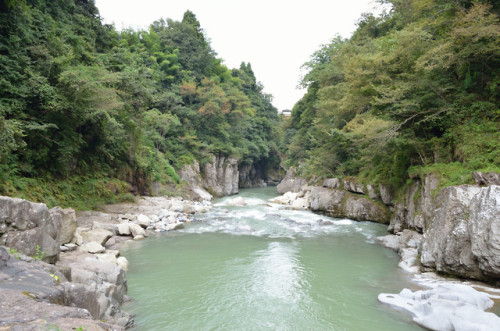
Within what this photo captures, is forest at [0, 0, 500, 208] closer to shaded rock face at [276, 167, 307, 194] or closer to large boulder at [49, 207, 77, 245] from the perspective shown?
large boulder at [49, 207, 77, 245]

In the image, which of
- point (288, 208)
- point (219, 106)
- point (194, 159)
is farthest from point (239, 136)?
point (288, 208)

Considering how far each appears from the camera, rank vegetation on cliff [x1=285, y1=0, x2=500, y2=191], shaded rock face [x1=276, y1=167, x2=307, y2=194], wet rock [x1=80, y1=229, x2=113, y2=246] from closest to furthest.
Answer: vegetation on cliff [x1=285, y1=0, x2=500, y2=191]
wet rock [x1=80, y1=229, x2=113, y2=246]
shaded rock face [x1=276, y1=167, x2=307, y2=194]

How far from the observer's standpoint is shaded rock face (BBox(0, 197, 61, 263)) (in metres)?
5.37

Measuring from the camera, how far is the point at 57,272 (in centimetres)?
452

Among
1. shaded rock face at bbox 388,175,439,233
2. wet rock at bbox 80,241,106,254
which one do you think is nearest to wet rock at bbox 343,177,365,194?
shaded rock face at bbox 388,175,439,233

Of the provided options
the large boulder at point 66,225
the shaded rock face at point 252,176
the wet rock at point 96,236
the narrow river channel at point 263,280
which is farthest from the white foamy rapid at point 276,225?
the shaded rock face at point 252,176

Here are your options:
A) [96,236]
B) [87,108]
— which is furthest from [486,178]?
[87,108]

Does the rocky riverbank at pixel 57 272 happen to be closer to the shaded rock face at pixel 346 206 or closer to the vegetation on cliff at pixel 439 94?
the vegetation on cliff at pixel 439 94

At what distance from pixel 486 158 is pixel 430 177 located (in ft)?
6.32

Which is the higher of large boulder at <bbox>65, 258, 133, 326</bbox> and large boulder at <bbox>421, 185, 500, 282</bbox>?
large boulder at <bbox>421, 185, 500, 282</bbox>

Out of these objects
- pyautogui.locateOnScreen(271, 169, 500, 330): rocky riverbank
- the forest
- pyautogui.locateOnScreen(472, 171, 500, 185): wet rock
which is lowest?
pyautogui.locateOnScreen(271, 169, 500, 330): rocky riverbank

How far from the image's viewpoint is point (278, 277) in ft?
24.6

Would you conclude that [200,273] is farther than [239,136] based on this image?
No

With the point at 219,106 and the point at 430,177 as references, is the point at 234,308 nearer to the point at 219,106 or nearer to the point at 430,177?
the point at 430,177
